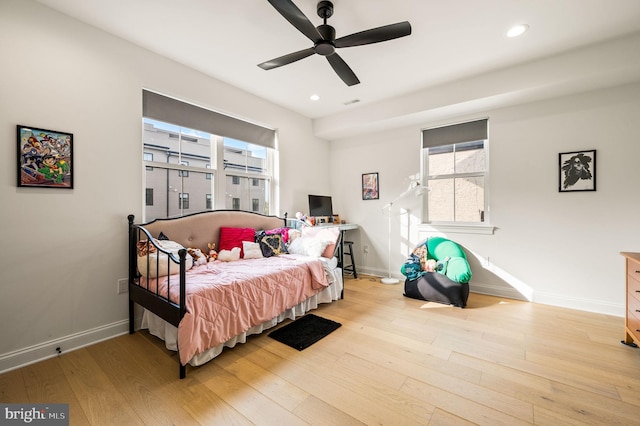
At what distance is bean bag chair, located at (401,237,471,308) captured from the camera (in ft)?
9.54

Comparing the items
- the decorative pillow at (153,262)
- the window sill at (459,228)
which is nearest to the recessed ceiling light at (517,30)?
the window sill at (459,228)

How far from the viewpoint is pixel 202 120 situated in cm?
300

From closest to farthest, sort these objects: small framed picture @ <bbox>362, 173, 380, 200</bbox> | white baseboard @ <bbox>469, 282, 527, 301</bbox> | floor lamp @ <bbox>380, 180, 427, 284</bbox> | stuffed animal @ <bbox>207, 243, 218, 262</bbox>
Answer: stuffed animal @ <bbox>207, 243, 218, 262</bbox>
white baseboard @ <bbox>469, 282, 527, 301</bbox>
floor lamp @ <bbox>380, 180, 427, 284</bbox>
small framed picture @ <bbox>362, 173, 380, 200</bbox>

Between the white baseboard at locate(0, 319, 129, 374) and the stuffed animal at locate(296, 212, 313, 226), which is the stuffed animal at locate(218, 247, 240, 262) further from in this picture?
the stuffed animal at locate(296, 212, 313, 226)

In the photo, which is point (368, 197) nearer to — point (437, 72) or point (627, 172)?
point (437, 72)

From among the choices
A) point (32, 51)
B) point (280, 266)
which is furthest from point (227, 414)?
point (32, 51)

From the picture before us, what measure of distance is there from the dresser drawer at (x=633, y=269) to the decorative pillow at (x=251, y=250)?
3128 millimetres

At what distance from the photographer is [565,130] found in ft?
9.48

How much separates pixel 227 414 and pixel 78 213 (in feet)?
6.40

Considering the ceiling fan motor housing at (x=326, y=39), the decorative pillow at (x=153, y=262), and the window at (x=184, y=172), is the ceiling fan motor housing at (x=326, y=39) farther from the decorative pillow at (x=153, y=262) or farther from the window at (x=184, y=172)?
the decorative pillow at (x=153, y=262)

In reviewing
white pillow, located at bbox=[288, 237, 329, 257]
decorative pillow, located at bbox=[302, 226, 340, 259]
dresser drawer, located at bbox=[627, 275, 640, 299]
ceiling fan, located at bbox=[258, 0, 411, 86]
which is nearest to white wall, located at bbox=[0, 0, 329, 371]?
ceiling fan, located at bbox=[258, 0, 411, 86]

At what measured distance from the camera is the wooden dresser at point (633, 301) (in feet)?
6.16

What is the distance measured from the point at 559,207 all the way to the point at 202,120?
4.16 meters

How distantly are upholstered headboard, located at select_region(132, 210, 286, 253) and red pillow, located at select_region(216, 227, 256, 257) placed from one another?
0.24 ft
